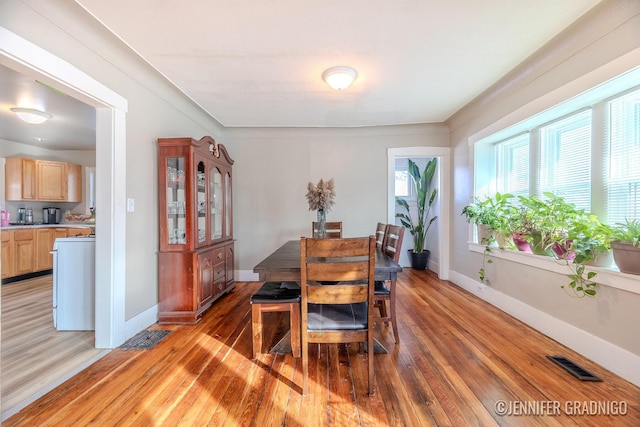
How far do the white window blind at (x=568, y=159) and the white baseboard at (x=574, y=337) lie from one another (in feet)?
3.33

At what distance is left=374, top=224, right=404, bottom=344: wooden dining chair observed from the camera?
229cm

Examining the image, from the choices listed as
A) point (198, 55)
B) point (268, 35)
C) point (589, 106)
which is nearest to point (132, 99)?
point (198, 55)

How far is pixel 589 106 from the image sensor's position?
224 cm

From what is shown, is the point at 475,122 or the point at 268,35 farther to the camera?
the point at 475,122

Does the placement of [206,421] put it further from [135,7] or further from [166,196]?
[135,7]

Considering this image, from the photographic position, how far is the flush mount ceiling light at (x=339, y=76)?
2.53 meters

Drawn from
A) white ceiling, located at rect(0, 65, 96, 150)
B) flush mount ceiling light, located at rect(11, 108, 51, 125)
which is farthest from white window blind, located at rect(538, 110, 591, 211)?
flush mount ceiling light, located at rect(11, 108, 51, 125)

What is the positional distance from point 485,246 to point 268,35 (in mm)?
3280

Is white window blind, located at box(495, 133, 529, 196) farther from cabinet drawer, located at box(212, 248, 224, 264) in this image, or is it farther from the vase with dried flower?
cabinet drawer, located at box(212, 248, 224, 264)

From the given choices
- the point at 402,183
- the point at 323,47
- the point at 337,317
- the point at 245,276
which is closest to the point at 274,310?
the point at 337,317

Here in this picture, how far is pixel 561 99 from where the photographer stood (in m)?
2.23

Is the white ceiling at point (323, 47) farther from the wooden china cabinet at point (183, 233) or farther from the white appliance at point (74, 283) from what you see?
the white appliance at point (74, 283)

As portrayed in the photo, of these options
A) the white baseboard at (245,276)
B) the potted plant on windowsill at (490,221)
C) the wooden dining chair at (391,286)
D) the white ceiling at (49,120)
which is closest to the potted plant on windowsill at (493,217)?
the potted plant on windowsill at (490,221)

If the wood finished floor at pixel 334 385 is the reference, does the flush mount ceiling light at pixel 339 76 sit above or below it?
above
